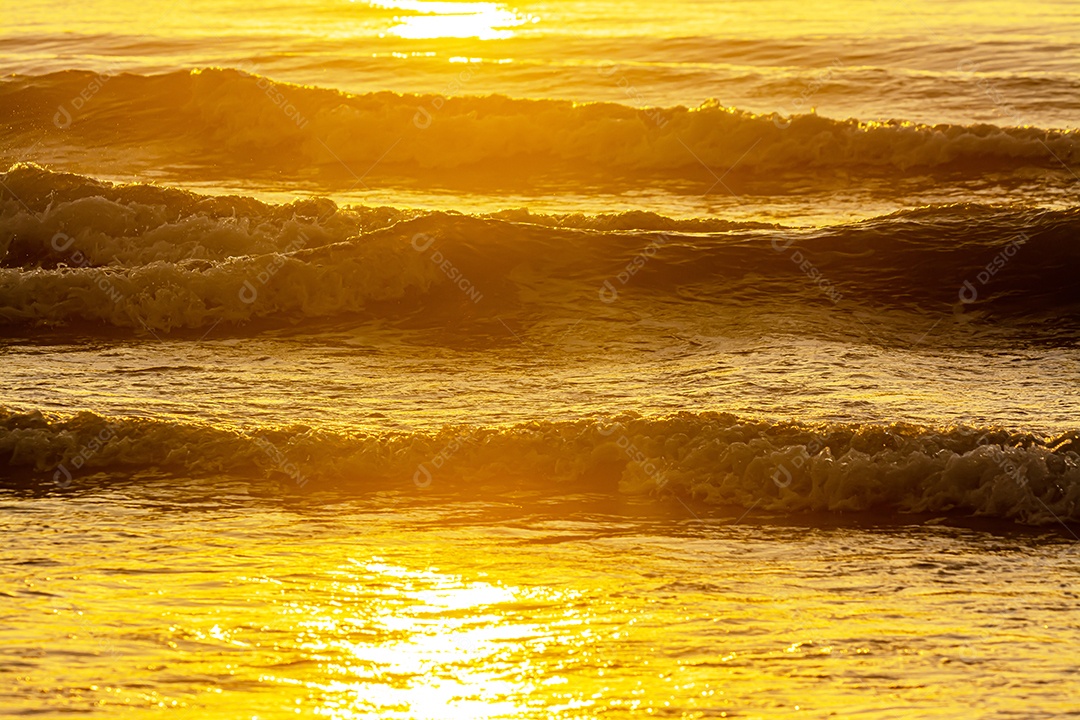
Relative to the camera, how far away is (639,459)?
789cm

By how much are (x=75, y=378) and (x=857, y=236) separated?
23.4 ft

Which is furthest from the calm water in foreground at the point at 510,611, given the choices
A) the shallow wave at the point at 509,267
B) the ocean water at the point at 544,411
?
the shallow wave at the point at 509,267

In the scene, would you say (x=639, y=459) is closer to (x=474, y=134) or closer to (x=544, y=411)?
(x=544, y=411)

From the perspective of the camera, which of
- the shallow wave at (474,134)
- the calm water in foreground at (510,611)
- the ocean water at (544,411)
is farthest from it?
the shallow wave at (474,134)

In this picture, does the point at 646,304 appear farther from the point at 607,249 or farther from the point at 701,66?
the point at 701,66

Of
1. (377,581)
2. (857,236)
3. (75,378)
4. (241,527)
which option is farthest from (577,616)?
(857,236)

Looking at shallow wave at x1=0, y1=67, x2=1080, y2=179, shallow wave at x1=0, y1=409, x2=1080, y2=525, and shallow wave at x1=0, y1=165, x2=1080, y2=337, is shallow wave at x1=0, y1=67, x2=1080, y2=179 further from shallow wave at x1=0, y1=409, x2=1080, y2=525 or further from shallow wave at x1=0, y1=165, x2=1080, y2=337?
shallow wave at x1=0, y1=409, x2=1080, y2=525

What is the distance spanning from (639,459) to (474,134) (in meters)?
12.7

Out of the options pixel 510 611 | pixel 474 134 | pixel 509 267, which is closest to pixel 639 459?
pixel 510 611

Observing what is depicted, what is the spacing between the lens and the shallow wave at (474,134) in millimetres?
18594

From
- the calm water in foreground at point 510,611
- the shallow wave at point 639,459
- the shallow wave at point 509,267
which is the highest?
the shallow wave at point 509,267

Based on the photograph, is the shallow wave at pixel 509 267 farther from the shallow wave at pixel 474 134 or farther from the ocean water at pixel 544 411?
the shallow wave at pixel 474 134

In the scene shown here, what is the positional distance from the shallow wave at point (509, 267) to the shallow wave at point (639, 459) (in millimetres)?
3295

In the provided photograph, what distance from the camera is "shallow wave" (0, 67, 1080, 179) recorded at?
732 inches
